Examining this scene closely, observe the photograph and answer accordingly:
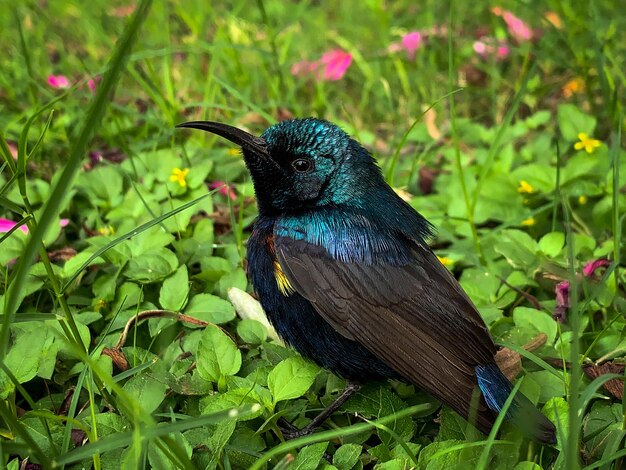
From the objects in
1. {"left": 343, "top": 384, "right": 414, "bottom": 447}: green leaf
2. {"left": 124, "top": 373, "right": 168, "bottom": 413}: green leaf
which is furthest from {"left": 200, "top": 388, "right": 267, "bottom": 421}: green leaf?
{"left": 343, "top": 384, "right": 414, "bottom": 447}: green leaf

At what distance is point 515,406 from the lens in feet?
7.29

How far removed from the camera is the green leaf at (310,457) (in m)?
2.07

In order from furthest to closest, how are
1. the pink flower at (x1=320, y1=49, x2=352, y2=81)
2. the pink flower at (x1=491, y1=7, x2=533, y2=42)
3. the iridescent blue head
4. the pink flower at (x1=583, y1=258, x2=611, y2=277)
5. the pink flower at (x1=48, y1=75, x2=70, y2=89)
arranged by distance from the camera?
the pink flower at (x1=491, y1=7, x2=533, y2=42) → the pink flower at (x1=320, y1=49, x2=352, y2=81) → the pink flower at (x1=48, y1=75, x2=70, y2=89) → the pink flower at (x1=583, y1=258, x2=611, y2=277) → the iridescent blue head

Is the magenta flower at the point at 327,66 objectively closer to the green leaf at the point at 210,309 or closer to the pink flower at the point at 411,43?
the pink flower at the point at 411,43

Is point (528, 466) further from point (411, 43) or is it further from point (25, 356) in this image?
point (411, 43)

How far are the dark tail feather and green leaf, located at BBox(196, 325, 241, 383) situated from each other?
0.81 meters

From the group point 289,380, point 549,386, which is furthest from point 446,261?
point 289,380

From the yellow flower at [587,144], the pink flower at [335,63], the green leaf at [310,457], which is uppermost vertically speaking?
the pink flower at [335,63]

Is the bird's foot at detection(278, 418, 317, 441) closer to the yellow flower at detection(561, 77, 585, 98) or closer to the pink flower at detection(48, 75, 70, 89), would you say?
the pink flower at detection(48, 75, 70, 89)

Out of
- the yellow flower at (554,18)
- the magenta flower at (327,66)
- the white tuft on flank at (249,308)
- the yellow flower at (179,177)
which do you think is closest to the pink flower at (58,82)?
the yellow flower at (179,177)

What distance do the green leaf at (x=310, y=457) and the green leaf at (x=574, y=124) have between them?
2.50m

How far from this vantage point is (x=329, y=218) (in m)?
2.58

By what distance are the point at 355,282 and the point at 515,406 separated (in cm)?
65

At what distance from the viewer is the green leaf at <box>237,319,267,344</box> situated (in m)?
2.67
